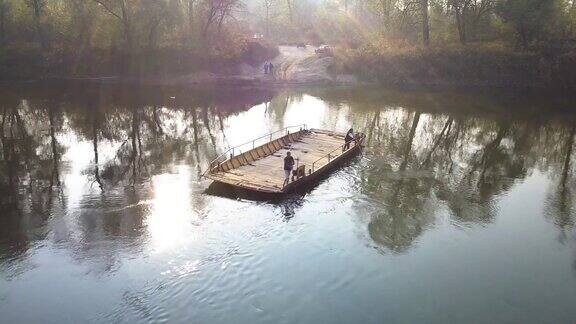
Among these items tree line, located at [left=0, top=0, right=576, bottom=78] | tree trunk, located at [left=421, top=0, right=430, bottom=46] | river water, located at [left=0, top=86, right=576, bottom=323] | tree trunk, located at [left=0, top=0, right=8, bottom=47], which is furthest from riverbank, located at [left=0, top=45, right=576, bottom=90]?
river water, located at [left=0, top=86, right=576, bottom=323]

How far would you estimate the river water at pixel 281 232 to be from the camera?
15.1m

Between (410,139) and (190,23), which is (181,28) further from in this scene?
(410,139)

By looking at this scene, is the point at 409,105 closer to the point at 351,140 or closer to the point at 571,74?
the point at 351,140

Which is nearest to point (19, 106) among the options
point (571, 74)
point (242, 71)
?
point (242, 71)

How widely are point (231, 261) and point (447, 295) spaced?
7662 mm

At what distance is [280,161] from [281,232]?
835 cm

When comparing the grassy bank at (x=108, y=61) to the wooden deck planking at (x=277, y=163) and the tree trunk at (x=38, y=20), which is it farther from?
the wooden deck planking at (x=277, y=163)

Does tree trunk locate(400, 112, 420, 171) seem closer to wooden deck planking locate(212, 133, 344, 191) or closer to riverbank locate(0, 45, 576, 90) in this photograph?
wooden deck planking locate(212, 133, 344, 191)

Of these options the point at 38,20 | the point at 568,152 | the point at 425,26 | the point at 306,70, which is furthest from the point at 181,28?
the point at 568,152

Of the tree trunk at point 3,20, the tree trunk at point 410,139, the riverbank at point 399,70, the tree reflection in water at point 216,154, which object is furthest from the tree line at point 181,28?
the tree trunk at point 410,139

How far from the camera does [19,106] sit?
4228 cm

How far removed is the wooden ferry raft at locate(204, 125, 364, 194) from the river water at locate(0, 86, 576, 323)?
2.64 ft

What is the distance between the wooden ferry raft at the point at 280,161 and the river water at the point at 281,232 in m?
0.80

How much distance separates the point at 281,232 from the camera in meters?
19.6
